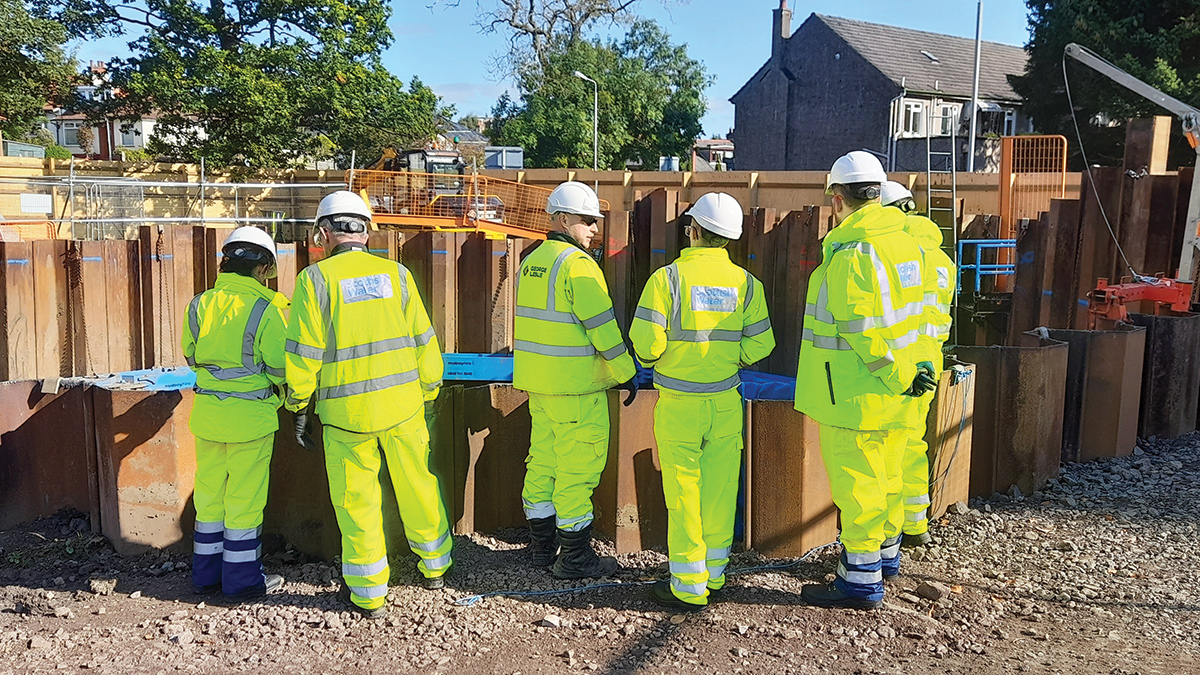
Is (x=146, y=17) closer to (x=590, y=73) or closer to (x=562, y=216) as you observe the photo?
(x=590, y=73)

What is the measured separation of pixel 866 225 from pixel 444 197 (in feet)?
53.2

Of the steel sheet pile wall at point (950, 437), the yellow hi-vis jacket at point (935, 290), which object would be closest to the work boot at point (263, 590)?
the yellow hi-vis jacket at point (935, 290)

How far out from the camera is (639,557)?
516 cm

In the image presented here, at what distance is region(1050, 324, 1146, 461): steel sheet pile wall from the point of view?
21.4 ft

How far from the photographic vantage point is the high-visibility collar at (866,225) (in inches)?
171

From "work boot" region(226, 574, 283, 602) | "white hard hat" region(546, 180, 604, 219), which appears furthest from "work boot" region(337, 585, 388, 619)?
"white hard hat" region(546, 180, 604, 219)

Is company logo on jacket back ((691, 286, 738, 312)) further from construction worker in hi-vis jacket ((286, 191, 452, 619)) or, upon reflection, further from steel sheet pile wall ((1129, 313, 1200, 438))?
steel sheet pile wall ((1129, 313, 1200, 438))

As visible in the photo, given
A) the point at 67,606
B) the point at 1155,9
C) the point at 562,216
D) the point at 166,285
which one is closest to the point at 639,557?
the point at 562,216

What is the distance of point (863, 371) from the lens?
430 cm

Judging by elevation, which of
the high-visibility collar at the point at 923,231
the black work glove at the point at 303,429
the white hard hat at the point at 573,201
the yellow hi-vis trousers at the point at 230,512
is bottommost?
the yellow hi-vis trousers at the point at 230,512

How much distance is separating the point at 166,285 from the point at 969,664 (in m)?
7.05

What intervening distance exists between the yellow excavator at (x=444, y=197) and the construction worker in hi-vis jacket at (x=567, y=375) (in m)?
11.5

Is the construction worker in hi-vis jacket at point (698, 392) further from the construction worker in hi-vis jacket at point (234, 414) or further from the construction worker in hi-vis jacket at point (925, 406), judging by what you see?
the construction worker in hi-vis jacket at point (234, 414)

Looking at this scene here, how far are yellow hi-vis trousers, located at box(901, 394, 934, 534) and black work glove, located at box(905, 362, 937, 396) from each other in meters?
0.45
